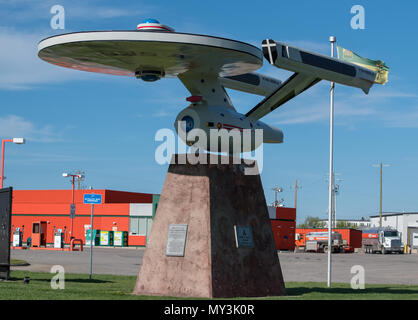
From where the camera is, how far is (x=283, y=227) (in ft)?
223

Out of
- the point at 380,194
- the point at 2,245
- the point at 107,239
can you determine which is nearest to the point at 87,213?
the point at 107,239

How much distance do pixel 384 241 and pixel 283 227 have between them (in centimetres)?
1169

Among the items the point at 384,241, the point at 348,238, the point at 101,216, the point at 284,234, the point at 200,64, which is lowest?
the point at 384,241

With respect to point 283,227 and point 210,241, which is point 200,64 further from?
point 283,227

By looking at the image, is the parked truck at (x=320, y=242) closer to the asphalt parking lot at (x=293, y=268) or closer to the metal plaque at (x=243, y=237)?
the asphalt parking lot at (x=293, y=268)

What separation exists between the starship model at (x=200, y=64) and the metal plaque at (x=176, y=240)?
2.19 m

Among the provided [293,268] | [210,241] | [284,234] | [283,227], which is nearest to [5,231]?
[210,241]

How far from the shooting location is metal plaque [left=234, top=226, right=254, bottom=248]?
55.0 ft

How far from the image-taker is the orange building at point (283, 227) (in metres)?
66.8

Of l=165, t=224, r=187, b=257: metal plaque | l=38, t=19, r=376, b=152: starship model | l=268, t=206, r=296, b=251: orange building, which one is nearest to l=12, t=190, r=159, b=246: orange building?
l=268, t=206, r=296, b=251: orange building

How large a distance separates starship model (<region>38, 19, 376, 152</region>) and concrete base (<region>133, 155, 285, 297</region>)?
0.96 meters

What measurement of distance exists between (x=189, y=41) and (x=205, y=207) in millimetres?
4243

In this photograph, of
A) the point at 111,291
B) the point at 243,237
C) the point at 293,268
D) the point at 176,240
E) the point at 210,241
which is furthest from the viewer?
the point at 293,268
